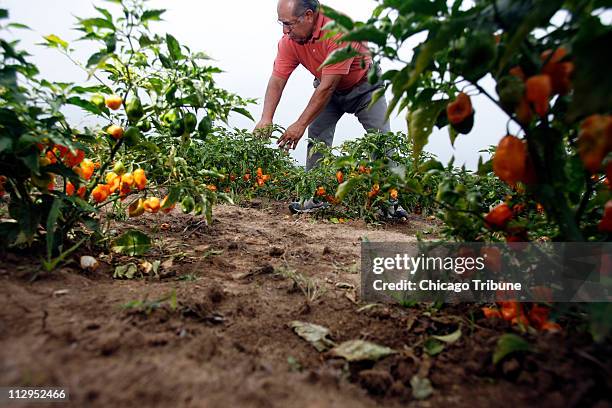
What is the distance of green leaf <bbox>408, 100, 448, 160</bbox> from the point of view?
111 cm

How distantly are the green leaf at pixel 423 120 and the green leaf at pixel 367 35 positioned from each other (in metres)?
0.26

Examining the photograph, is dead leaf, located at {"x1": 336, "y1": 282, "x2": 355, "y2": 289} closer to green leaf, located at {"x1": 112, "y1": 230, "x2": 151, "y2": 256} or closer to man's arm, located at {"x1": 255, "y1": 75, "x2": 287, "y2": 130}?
green leaf, located at {"x1": 112, "y1": 230, "x2": 151, "y2": 256}

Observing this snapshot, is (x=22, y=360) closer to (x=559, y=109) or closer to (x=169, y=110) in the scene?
(x=169, y=110)

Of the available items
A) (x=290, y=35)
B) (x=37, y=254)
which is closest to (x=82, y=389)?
(x=37, y=254)

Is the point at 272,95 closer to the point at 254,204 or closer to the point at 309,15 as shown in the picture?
the point at 309,15

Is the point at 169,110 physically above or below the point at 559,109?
above

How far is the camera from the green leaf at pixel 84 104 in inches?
53.1

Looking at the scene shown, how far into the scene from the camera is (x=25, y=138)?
1.11 metres

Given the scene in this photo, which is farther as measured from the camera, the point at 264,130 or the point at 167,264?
the point at 264,130

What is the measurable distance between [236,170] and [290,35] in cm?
166

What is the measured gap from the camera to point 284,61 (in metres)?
4.60

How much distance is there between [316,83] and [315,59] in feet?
1.37

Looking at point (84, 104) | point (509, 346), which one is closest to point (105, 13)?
point (84, 104)

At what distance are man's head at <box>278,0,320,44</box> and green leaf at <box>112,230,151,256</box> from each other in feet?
10.3
